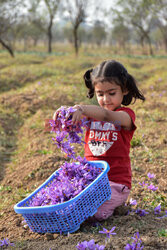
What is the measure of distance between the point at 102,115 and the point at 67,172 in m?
0.62

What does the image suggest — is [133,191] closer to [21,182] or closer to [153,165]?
[153,165]

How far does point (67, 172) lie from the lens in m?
2.62

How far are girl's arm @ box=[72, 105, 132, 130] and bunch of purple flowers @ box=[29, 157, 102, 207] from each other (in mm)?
459

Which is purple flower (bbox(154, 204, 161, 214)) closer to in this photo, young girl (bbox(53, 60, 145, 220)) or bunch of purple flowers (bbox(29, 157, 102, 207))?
young girl (bbox(53, 60, 145, 220))

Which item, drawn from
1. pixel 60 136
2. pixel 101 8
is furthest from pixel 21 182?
pixel 101 8

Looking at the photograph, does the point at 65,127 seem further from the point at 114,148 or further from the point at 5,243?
the point at 5,243

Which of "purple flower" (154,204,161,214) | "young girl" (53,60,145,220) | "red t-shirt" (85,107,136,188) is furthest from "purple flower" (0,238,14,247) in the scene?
"purple flower" (154,204,161,214)

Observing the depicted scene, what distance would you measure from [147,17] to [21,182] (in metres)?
34.2

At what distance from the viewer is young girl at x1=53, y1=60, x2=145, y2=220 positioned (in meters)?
2.58

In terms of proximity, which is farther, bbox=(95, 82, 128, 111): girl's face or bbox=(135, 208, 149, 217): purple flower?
bbox=(135, 208, 149, 217): purple flower

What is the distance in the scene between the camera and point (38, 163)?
418cm

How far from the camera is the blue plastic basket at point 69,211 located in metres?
2.22

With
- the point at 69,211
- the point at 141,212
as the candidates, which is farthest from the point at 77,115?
the point at 141,212

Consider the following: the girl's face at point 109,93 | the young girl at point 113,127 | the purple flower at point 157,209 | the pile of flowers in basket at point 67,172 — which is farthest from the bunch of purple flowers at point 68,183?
the purple flower at point 157,209
